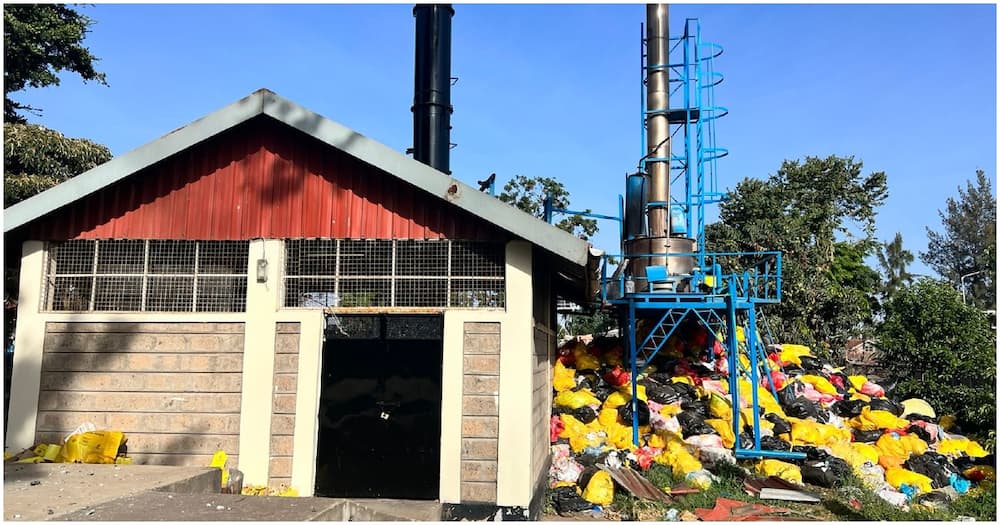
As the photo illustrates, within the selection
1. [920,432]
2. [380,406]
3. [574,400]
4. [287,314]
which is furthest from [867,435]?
[287,314]

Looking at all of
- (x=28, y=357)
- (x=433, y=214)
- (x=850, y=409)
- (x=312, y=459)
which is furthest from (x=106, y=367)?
(x=850, y=409)

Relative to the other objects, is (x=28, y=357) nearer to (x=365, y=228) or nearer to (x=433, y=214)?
(x=365, y=228)

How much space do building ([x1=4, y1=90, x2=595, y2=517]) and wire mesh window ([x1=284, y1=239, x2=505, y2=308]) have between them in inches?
0.7

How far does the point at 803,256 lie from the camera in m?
23.8

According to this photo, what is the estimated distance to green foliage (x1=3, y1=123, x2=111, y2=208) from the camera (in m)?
15.5

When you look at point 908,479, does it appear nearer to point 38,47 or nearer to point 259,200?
point 259,200

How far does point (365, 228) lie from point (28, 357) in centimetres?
421

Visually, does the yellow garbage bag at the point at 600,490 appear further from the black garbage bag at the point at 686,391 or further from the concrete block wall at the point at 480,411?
the black garbage bag at the point at 686,391

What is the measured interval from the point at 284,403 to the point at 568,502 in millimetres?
3796

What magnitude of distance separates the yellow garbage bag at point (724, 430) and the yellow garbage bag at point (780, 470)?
76cm

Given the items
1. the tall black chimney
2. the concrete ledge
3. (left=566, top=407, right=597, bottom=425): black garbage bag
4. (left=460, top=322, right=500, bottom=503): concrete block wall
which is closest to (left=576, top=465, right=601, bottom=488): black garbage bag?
(left=566, top=407, right=597, bottom=425): black garbage bag

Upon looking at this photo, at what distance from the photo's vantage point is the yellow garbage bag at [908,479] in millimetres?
10172

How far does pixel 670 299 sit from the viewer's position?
477 inches

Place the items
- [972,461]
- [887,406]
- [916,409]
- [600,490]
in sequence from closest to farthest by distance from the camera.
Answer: [600,490] → [972,461] → [887,406] → [916,409]
